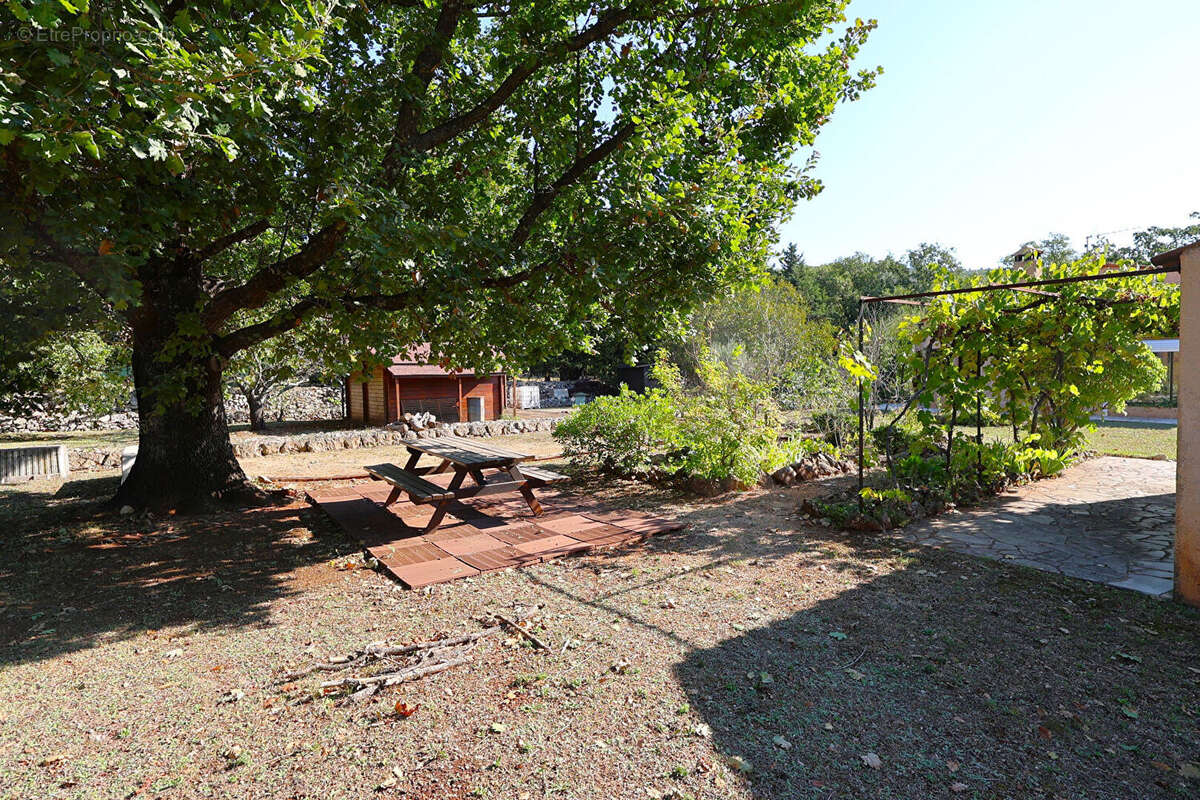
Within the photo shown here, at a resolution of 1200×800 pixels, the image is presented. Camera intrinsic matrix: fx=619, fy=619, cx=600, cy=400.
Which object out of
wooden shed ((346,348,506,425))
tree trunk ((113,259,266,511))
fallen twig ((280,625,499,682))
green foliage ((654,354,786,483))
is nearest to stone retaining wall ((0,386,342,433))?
wooden shed ((346,348,506,425))

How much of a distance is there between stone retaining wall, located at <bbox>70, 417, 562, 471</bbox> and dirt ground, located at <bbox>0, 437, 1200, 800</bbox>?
20.9ft

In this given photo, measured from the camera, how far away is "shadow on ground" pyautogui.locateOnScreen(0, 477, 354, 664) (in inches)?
161

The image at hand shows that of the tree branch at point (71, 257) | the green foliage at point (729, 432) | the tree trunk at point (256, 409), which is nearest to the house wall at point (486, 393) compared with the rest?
the tree trunk at point (256, 409)

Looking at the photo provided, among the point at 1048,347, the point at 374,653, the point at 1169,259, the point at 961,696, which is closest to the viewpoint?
the point at 961,696

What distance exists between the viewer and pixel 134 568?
527cm

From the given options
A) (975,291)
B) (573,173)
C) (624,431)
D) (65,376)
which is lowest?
(624,431)

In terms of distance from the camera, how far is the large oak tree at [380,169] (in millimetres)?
3334

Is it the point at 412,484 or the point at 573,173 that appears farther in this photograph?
the point at 573,173

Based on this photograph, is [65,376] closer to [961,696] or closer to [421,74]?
[421,74]

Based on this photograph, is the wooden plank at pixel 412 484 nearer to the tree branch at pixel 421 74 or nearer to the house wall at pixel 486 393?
the tree branch at pixel 421 74

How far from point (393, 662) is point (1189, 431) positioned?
501cm

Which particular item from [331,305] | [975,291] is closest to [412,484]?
[331,305]

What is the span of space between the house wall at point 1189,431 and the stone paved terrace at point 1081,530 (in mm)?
305

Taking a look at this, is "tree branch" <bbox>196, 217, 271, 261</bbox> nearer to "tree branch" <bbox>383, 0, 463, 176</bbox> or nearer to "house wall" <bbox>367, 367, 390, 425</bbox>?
"tree branch" <bbox>383, 0, 463, 176</bbox>
